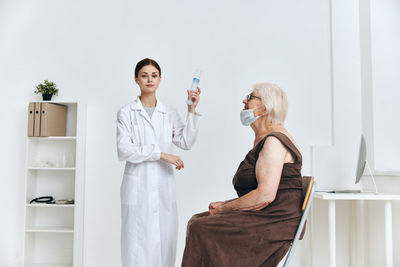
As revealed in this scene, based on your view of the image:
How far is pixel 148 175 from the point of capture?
2.53 m

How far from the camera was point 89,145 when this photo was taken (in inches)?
145

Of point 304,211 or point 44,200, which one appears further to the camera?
point 44,200

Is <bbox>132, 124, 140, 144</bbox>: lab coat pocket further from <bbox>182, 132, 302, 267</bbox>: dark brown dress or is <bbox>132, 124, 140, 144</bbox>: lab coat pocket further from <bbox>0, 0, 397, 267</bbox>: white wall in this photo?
<bbox>0, 0, 397, 267</bbox>: white wall

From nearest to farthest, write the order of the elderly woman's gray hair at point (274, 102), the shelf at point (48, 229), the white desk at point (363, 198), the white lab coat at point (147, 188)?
the elderly woman's gray hair at point (274, 102) < the white lab coat at point (147, 188) < the white desk at point (363, 198) < the shelf at point (48, 229)

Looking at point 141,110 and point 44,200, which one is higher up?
point 141,110

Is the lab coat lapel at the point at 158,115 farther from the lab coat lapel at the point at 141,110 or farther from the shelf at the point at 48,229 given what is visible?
the shelf at the point at 48,229

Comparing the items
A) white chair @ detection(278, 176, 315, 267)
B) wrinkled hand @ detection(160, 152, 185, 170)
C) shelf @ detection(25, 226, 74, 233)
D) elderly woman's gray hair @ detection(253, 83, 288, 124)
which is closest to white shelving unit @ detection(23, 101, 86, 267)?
shelf @ detection(25, 226, 74, 233)

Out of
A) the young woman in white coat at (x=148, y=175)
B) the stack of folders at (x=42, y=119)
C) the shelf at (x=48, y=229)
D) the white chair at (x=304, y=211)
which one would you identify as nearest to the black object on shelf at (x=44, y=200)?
the shelf at (x=48, y=229)

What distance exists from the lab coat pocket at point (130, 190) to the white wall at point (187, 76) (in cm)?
111

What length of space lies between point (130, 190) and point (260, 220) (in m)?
0.94

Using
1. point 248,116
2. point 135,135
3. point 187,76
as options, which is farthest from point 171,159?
point 187,76

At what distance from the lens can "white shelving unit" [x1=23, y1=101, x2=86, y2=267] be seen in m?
3.54

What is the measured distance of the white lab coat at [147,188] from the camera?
8.13 feet

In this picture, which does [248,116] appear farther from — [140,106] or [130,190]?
[130,190]
